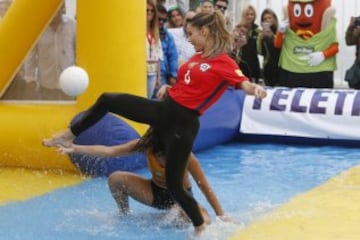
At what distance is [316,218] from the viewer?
4.51 meters

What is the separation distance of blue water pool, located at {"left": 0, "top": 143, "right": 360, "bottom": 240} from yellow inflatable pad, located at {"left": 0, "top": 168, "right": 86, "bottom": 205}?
140 mm

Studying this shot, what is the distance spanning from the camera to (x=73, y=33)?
643cm

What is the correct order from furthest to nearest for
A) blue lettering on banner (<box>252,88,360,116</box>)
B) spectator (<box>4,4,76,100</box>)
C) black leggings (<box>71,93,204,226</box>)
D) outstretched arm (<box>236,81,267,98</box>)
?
blue lettering on banner (<box>252,88,360,116</box>), spectator (<box>4,4,76,100</box>), black leggings (<box>71,93,204,226</box>), outstretched arm (<box>236,81,267,98</box>)

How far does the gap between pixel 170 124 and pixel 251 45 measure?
5.26 m

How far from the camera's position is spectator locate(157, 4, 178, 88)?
24.1 ft

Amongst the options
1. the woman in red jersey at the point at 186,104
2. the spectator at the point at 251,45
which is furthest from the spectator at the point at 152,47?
the woman in red jersey at the point at 186,104

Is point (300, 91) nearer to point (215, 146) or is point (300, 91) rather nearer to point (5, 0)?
point (215, 146)

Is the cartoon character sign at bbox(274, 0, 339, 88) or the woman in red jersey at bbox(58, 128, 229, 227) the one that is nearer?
the woman in red jersey at bbox(58, 128, 229, 227)

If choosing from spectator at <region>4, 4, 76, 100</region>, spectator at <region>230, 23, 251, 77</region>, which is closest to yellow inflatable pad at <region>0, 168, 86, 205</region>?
spectator at <region>4, 4, 76, 100</region>

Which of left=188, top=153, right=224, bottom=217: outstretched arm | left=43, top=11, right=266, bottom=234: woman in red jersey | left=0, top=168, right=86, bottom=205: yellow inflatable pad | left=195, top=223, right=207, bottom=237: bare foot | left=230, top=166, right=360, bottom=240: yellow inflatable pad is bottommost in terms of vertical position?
left=0, top=168, right=86, bottom=205: yellow inflatable pad

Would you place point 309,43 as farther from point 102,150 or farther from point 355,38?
point 102,150

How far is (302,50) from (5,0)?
3.47 m

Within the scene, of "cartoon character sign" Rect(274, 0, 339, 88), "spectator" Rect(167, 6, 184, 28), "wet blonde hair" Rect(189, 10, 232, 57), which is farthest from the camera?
"spectator" Rect(167, 6, 184, 28)

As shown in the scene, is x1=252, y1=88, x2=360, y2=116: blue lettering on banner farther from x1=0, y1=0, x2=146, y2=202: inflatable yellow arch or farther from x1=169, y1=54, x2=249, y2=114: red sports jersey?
x1=169, y1=54, x2=249, y2=114: red sports jersey
